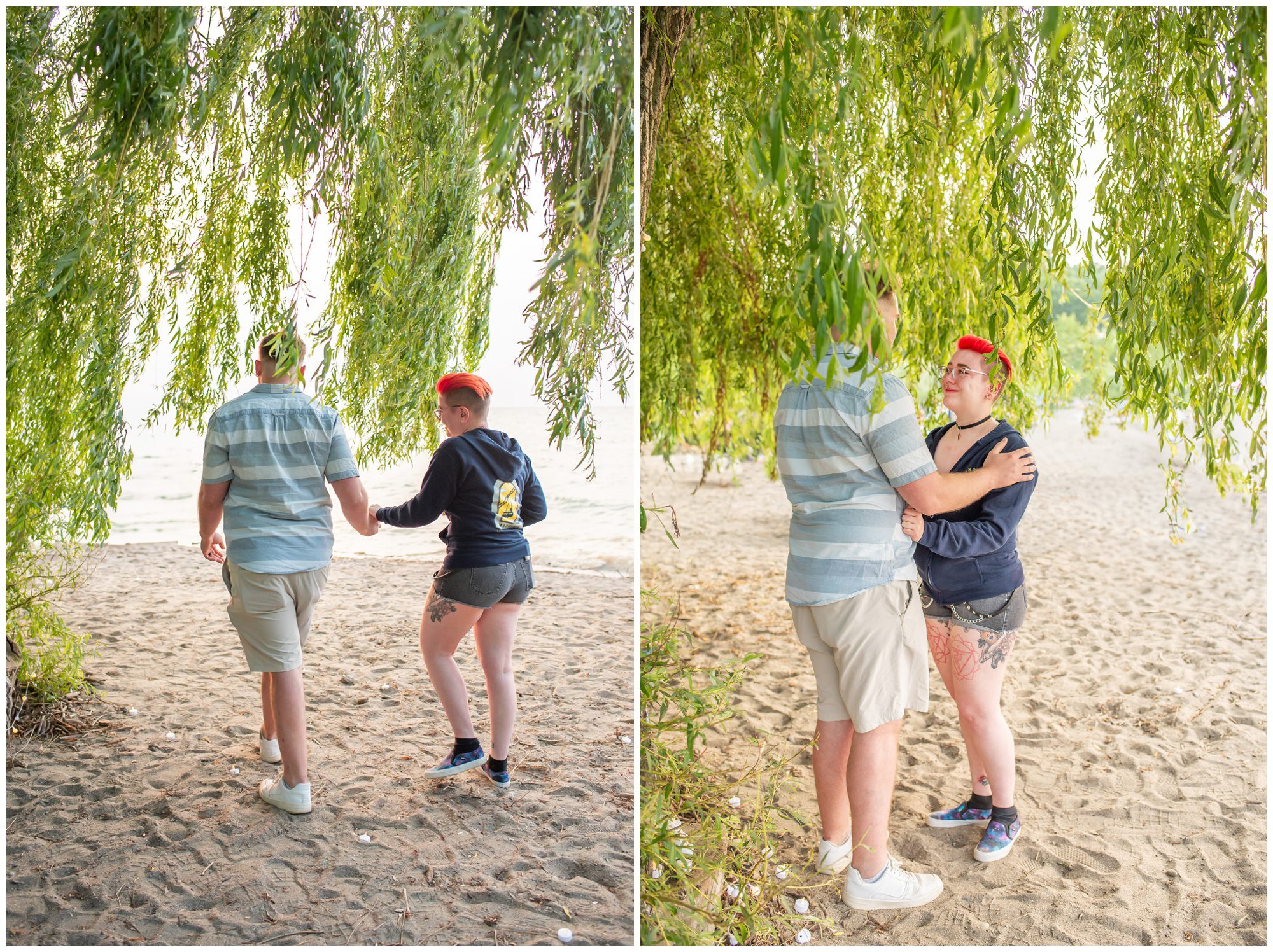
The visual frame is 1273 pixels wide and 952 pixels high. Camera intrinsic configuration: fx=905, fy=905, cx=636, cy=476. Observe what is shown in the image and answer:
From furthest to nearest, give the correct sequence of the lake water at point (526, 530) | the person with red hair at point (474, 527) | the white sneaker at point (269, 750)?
the lake water at point (526, 530)
the white sneaker at point (269, 750)
the person with red hair at point (474, 527)

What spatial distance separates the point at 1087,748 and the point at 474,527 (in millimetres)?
2653

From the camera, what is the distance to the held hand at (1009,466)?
237 centimetres

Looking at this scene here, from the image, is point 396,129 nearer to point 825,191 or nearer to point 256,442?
point 256,442

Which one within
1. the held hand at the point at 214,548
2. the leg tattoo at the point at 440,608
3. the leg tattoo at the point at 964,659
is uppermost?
the held hand at the point at 214,548

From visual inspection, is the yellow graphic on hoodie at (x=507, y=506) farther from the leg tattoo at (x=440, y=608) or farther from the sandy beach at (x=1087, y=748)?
the sandy beach at (x=1087, y=748)

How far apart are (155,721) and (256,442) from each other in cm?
187

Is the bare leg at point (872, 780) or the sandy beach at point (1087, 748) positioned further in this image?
the sandy beach at point (1087, 748)

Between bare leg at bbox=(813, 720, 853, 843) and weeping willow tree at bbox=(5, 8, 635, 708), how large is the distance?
42.6 inches

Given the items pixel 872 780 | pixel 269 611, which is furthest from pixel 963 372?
pixel 269 611

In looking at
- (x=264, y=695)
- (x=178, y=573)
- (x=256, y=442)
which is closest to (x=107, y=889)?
(x=264, y=695)

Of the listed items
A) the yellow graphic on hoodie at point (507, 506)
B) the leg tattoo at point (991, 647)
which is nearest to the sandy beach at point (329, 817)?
the yellow graphic on hoodie at point (507, 506)

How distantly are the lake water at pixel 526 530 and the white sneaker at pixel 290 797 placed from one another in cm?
494

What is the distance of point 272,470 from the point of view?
9.08ft

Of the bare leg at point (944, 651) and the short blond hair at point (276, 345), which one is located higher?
the short blond hair at point (276, 345)
